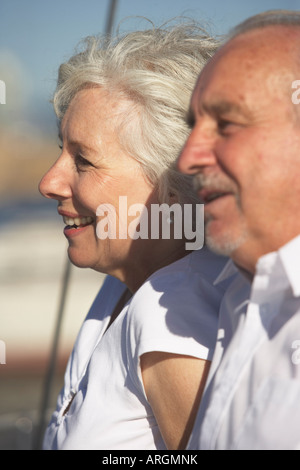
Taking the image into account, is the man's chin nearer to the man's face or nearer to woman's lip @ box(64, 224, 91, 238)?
the man's face

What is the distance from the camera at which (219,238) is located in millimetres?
1003

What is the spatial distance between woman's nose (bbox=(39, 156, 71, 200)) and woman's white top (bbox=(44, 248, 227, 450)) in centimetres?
33

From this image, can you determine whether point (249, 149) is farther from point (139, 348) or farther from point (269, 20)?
point (139, 348)

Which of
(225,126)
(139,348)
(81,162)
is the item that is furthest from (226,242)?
(81,162)

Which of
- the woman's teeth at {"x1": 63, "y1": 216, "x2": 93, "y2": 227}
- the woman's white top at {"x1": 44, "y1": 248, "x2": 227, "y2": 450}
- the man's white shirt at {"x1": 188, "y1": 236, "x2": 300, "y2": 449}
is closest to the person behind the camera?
the man's white shirt at {"x1": 188, "y1": 236, "x2": 300, "y2": 449}

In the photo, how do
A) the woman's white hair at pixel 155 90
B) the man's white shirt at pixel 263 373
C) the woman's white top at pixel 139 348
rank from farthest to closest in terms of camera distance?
the woman's white hair at pixel 155 90 → the woman's white top at pixel 139 348 → the man's white shirt at pixel 263 373

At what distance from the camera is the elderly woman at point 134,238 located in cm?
123

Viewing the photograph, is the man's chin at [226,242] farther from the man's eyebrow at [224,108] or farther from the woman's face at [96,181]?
the woman's face at [96,181]

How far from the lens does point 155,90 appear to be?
1436 millimetres

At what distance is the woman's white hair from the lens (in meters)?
1.44

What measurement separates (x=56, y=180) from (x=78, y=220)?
0.11m

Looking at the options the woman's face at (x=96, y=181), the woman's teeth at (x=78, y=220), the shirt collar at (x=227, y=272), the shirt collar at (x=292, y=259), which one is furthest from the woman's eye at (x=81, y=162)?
the shirt collar at (x=292, y=259)

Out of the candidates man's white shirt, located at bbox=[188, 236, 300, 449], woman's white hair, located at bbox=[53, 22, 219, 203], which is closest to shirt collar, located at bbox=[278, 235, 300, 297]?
man's white shirt, located at bbox=[188, 236, 300, 449]

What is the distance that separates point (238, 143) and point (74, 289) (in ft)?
20.8
